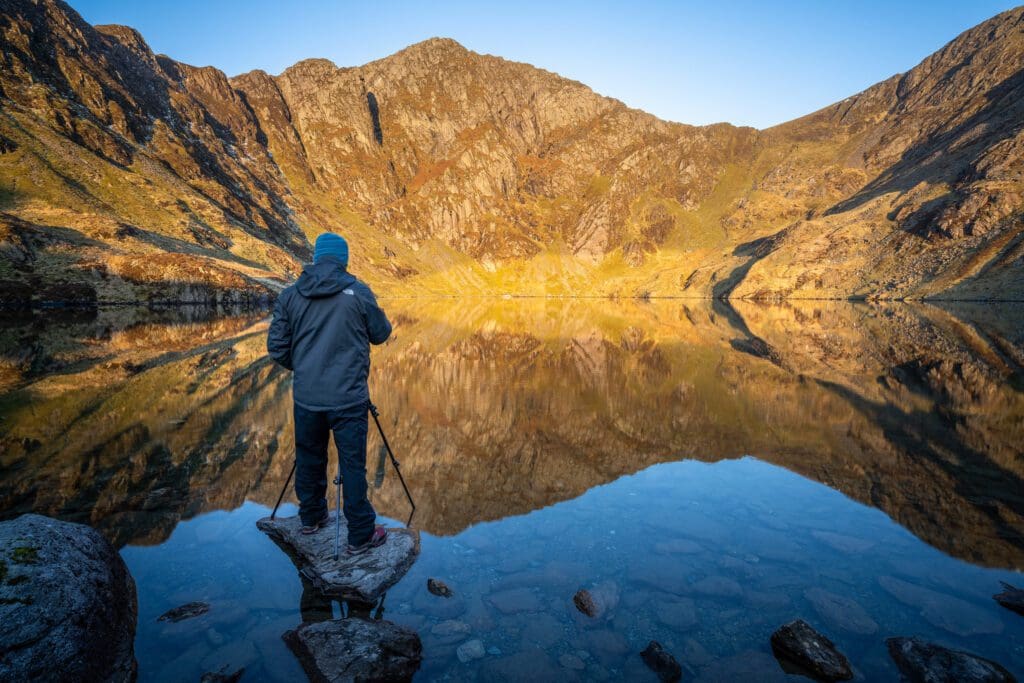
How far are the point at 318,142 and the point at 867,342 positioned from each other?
209681 mm

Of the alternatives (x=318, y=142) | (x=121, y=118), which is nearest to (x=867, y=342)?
(x=121, y=118)

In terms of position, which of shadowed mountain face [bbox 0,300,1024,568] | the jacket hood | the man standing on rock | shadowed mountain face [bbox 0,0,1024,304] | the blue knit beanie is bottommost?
shadowed mountain face [bbox 0,300,1024,568]

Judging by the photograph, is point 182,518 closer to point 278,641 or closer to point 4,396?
point 278,641

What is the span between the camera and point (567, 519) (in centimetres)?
829

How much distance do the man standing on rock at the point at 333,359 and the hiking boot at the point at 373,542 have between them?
0.04 feet

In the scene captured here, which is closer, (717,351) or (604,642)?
(604,642)

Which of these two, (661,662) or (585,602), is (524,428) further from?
(661,662)

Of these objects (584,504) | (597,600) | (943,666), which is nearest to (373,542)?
(597,600)

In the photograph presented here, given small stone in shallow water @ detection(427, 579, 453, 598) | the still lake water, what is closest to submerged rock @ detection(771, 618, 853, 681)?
the still lake water

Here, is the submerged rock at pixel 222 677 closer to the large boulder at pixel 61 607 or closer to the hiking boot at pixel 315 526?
the large boulder at pixel 61 607

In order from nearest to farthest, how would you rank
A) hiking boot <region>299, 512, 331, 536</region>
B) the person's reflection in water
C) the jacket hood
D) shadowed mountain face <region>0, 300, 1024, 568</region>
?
the person's reflection in water < the jacket hood < hiking boot <region>299, 512, 331, 536</region> < shadowed mountain face <region>0, 300, 1024, 568</region>

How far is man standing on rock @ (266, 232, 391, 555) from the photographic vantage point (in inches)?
253

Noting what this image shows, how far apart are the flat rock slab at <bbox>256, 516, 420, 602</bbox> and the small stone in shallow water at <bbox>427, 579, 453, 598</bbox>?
0.50 metres

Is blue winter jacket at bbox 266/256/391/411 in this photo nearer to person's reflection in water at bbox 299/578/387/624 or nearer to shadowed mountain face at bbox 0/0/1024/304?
person's reflection in water at bbox 299/578/387/624
